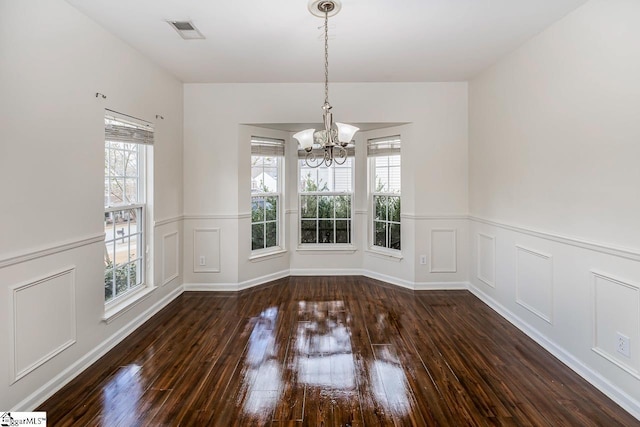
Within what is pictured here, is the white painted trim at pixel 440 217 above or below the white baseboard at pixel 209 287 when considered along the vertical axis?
above

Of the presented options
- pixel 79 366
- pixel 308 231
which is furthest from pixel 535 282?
pixel 79 366

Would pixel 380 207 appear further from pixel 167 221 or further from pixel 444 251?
pixel 167 221

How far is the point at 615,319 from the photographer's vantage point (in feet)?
7.13

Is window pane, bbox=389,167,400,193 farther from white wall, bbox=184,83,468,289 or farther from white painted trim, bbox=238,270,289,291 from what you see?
white painted trim, bbox=238,270,289,291

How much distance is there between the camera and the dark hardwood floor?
1966mm

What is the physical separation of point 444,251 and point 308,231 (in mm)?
1958

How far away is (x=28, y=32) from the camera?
6.66ft

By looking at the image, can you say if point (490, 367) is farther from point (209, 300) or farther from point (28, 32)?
point (28, 32)

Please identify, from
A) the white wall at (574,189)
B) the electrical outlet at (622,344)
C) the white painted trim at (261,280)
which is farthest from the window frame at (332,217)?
the electrical outlet at (622,344)

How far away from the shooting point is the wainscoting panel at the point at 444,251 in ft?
14.3

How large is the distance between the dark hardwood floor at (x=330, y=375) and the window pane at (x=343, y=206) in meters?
1.74

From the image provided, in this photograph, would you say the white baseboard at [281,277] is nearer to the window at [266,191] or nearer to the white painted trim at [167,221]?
the window at [266,191]

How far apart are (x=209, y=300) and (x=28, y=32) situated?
295 centimetres

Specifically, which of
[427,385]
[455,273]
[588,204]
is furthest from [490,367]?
[455,273]
